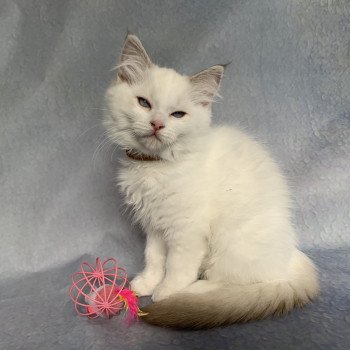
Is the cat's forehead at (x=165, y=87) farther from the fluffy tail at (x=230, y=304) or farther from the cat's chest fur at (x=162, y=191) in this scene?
the fluffy tail at (x=230, y=304)

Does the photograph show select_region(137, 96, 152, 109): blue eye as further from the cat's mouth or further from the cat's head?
the cat's mouth

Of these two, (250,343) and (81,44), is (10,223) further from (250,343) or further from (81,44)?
(250,343)

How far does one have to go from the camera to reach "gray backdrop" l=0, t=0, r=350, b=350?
1.75 m

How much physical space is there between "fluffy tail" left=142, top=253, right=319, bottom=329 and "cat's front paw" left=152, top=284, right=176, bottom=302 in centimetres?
8

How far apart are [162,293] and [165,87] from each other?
738 millimetres

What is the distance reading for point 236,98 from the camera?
185 cm

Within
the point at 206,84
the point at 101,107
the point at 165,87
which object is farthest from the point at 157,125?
the point at 101,107

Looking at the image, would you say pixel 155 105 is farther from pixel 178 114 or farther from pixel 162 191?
pixel 162 191

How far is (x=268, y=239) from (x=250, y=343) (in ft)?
1.17

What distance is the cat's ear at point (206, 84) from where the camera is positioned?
4.55ft

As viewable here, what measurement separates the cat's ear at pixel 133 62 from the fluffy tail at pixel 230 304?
81 centimetres

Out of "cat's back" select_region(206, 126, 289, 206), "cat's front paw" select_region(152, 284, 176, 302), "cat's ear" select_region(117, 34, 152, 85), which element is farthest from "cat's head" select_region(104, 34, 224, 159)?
"cat's front paw" select_region(152, 284, 176, 302)

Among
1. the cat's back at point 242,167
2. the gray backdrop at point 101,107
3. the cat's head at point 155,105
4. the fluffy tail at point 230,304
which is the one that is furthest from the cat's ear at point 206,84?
the fluffy tail at point 230,304

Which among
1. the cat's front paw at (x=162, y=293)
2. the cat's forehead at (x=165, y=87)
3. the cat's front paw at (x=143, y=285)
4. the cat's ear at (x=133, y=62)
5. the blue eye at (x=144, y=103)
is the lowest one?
the cat's front paw at (x=162, y=293)
